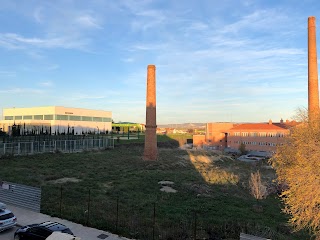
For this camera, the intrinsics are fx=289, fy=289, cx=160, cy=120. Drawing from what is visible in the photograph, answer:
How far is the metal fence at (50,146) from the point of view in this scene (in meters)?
38.9

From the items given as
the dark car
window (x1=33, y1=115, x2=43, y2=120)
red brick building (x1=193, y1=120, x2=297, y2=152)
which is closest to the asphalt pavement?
the dark car

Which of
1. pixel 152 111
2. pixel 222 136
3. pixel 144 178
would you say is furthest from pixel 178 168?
pixel 222 136

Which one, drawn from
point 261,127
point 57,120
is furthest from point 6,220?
point 57,120

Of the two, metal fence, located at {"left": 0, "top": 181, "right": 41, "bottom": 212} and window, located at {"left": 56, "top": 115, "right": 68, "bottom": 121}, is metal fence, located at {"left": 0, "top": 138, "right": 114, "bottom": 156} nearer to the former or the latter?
metal fence, located at {"left": 0, "top": 181, "right": 41, "bottom": 212}

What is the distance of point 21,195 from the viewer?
59.2 ft

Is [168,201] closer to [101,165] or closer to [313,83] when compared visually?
[101,165]

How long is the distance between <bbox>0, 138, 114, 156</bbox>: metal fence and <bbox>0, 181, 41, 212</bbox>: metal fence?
70.0ft

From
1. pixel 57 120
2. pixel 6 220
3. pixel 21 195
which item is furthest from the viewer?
pixel 57 120

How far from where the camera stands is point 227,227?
53.5ft

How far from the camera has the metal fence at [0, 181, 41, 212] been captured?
1728 centimetres

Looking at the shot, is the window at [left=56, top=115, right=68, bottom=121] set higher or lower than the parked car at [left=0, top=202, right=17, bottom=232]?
higher

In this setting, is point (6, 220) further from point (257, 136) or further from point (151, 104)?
point (257, 136)

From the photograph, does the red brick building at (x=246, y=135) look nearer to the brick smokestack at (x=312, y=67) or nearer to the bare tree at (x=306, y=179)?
the brick smokestack at (x=312, y=67)

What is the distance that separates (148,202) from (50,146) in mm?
29333
